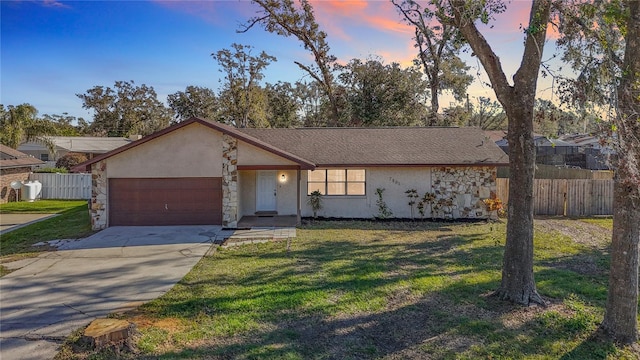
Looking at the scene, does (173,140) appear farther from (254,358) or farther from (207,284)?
(254,358)

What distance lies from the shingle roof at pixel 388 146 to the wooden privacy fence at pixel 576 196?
279 centimetres

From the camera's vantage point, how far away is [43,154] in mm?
35344

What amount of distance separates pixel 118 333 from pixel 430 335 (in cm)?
433

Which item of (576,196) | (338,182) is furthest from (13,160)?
(576,196)

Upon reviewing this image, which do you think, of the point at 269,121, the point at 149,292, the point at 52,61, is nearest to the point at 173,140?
the point at 52,61

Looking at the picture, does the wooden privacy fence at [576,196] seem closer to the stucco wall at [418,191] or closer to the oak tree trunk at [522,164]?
the stucco wall at [418,191]

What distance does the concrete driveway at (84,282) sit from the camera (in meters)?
5.50

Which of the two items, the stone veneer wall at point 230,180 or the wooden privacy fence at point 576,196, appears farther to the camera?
the wooden privacy fence at point 576,196

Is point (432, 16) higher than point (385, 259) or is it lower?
higher

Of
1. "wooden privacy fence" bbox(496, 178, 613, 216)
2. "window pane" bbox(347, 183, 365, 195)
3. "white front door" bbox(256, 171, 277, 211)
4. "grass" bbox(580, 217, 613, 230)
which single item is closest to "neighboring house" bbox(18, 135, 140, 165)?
"white front door" bbox(256, 171, 277, 211)

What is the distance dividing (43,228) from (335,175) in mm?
10972

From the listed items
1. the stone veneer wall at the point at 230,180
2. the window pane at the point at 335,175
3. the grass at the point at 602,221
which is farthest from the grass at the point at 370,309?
the window pane at the point at 335,175

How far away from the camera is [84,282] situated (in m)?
7.75

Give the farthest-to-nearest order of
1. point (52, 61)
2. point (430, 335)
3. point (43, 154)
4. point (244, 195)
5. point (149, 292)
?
point (43, 154), point (244, 195), point (52, 61), point (149, 292), point (430, 335)
